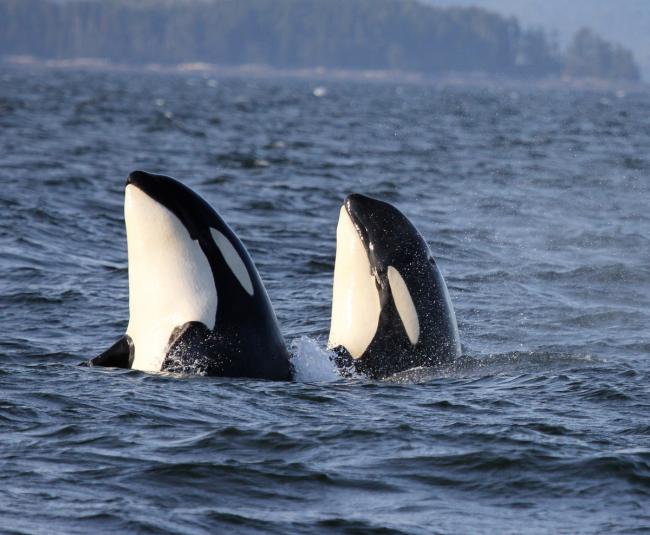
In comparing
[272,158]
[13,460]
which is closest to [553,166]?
[272,158]

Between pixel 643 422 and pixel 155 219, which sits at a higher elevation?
pixel 155 219

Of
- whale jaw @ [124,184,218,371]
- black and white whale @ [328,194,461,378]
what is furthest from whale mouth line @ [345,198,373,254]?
whale jaw @ [124,184,218,371]

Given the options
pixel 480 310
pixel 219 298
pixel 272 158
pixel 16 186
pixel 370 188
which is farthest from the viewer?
pixel 272 158

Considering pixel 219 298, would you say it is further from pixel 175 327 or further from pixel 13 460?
pixel 13 460

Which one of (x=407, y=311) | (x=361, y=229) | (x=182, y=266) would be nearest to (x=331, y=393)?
(x=407, y=311)

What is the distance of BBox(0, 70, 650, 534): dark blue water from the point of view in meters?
Result: 6.70

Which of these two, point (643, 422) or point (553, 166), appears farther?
point (553, 166)

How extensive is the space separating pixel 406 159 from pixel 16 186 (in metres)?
13.4

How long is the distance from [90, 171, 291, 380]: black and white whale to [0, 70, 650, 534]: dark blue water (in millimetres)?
239

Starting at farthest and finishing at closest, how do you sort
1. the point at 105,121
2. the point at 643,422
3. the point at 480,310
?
the point at 105,121, the point at 480,310, the point at 643,422

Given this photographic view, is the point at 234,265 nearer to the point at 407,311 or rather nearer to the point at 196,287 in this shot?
the point at 196,287

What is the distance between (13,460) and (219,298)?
226cm

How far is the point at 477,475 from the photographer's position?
727 centimetres

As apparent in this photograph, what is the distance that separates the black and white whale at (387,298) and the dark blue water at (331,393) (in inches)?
9.9
